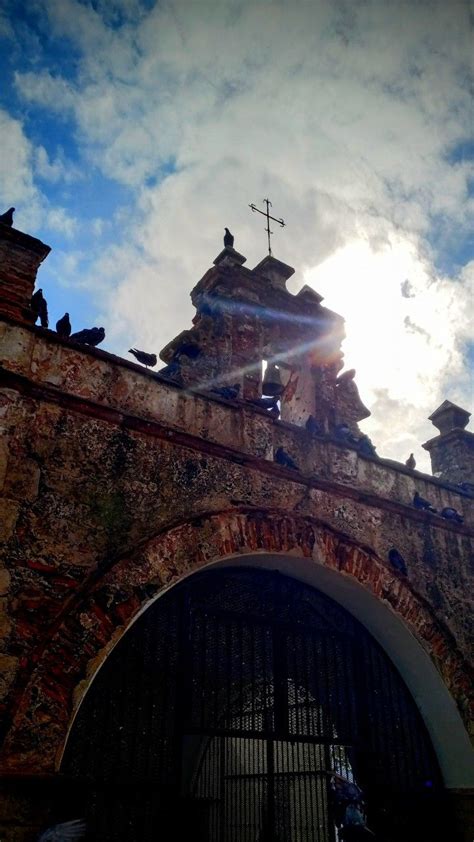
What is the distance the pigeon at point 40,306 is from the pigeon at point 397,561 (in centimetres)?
425

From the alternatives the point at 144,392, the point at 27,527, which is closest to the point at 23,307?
the point at 144,392

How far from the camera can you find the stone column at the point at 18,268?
15.8ft

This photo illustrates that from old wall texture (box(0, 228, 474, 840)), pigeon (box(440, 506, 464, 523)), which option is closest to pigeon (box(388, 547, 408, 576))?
old wall texture (box(0, 228, 474, 840))

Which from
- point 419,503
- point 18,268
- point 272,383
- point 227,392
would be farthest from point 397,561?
point 18,268

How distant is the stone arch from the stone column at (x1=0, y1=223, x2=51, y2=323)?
214cm

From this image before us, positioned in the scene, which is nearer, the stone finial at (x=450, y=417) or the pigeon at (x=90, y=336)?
the pigeon at (x=90, y=336)

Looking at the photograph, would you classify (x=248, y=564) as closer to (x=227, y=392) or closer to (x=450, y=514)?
(x=227, y=392)

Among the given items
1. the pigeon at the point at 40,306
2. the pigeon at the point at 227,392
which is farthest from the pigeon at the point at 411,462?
the pigeon at the point at 40,306

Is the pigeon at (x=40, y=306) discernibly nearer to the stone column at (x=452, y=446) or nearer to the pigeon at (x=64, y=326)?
the pigeon at (x=64, y=326)

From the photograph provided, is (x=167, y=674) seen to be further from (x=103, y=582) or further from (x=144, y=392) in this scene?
(x=144, y=392)

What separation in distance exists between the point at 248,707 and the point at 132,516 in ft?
8.65

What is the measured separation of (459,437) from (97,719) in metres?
6.24

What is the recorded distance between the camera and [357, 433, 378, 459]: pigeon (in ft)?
23.2

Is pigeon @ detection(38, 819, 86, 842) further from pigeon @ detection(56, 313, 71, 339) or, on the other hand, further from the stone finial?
the stone finial
